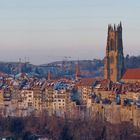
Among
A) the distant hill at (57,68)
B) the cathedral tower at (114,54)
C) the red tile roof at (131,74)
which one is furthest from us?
the distant hill at (57,68)

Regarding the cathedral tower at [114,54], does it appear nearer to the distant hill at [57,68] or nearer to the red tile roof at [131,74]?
the red tile roof at [131,74]

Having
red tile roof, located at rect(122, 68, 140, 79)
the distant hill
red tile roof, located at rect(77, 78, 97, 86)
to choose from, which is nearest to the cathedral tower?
red tile roof, located at rect(122, 68, 140, 79)

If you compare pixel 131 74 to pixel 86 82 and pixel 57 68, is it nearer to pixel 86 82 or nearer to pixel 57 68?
pixel 86 82

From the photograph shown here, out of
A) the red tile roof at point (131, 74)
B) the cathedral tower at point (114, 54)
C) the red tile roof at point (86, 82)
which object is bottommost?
the red tile roof at point (86, 82)

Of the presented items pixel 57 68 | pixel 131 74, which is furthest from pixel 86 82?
pixel 57 68

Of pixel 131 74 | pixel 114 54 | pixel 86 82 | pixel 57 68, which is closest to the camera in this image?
pixel 114 54

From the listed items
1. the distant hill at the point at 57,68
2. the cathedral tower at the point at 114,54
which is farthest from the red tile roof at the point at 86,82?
the distant hill at the point at 57,68

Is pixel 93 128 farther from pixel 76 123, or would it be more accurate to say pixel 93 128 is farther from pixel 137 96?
pixel 137 96

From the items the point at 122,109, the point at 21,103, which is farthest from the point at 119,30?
the point at 122,109

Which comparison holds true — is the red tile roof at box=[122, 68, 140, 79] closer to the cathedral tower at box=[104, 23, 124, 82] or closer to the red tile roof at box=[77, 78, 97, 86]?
the cathedral tower at box=[104, 23, 124, 82]

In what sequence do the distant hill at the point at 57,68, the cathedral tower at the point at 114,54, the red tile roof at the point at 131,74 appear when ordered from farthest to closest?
the distant hill at the point at 57,68, the red tile roof at the point at 131,74, the cathedral tower at the point at 114,54
